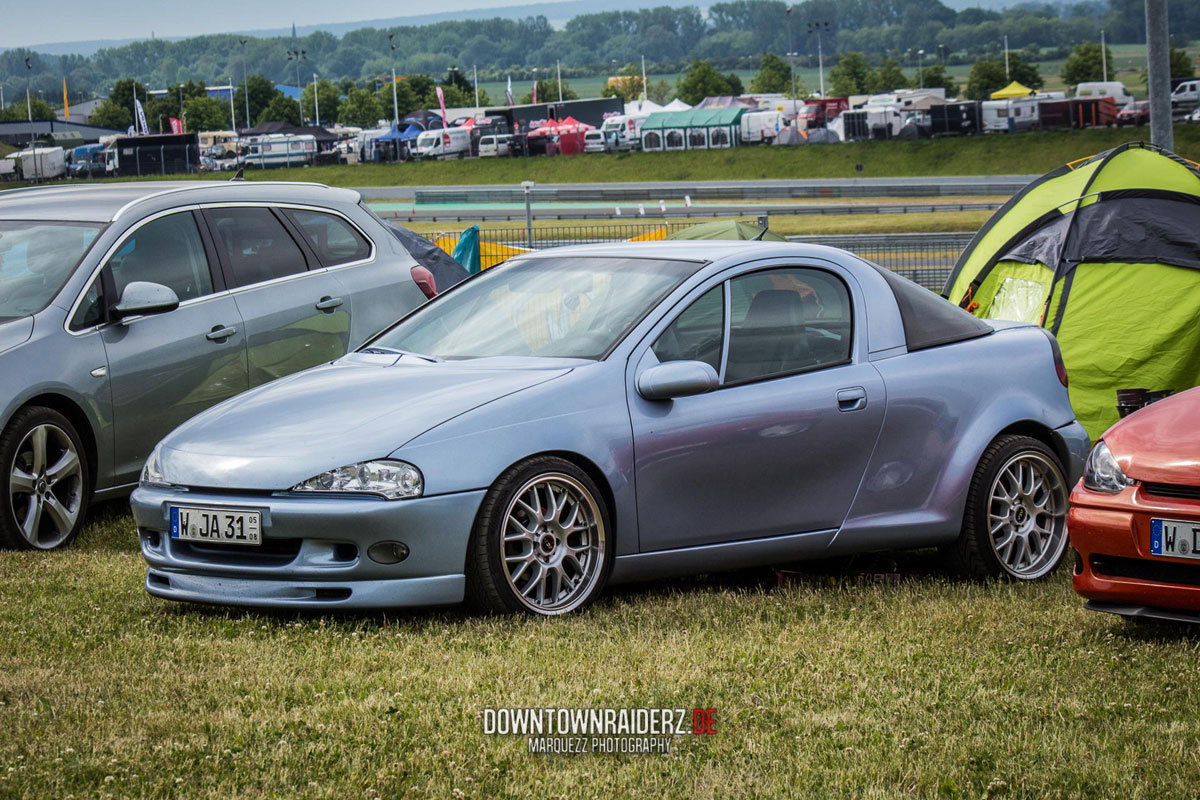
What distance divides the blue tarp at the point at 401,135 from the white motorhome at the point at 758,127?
20250 millimetres

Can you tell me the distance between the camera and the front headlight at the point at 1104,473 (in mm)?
5703

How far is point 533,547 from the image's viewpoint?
5.70m

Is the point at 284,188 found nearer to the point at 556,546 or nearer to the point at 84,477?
the point at 84,477

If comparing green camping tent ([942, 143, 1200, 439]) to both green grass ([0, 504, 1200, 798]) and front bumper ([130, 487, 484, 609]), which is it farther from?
front bumper ([130, 487, 484, 609])

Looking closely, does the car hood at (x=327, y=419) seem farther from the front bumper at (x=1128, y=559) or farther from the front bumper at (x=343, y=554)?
the front bumper at (x=1128, y=559)

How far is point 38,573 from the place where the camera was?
6.91m

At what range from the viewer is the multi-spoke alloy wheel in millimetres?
7023

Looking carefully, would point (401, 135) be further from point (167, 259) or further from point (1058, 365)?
point (1058, 365)

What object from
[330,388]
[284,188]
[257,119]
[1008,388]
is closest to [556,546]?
[330,388]

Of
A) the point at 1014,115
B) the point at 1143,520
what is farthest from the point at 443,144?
the point at 1143,520

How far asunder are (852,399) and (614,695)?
7.72 feet

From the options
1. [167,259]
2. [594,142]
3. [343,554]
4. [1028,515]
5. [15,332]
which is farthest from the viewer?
[594,142]

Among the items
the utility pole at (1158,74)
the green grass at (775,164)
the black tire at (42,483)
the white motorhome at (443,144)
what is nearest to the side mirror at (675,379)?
the black tire at (42,483)

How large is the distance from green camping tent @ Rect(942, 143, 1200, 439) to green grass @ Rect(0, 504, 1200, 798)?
4649mm
